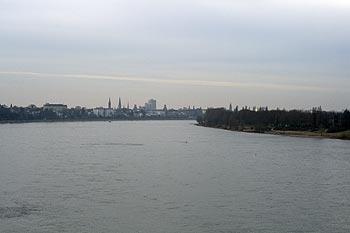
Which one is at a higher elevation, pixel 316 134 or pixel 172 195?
pixel 316 134

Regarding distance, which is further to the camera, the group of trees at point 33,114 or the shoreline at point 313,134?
the group of trees at point 33,114

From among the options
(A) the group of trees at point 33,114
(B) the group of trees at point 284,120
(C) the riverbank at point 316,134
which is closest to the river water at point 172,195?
(C) the riverbank at point 316,134

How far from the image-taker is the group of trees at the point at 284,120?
144ft

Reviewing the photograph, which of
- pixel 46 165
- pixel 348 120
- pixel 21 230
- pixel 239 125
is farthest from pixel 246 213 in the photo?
pixel 239 125

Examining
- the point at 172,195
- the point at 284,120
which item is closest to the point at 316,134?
the point at 284,120

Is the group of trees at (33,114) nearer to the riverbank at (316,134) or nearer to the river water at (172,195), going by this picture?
the riverbank at (316,134)

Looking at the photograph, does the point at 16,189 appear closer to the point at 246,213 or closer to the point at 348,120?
the point at 246,213

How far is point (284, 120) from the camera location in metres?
49.0

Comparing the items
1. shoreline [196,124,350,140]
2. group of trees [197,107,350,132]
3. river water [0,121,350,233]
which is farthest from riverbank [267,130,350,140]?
river water [0,121,350,233]

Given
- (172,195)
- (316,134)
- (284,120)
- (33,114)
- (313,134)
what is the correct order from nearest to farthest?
(172,195) → (316,134) → (313,134) → (284,120) → (33,114)

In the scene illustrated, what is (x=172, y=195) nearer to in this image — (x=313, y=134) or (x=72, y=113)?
(x=313, y=134)

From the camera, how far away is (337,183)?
1350cm

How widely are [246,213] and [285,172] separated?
6.24m

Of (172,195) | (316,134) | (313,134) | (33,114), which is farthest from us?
(33,114)
